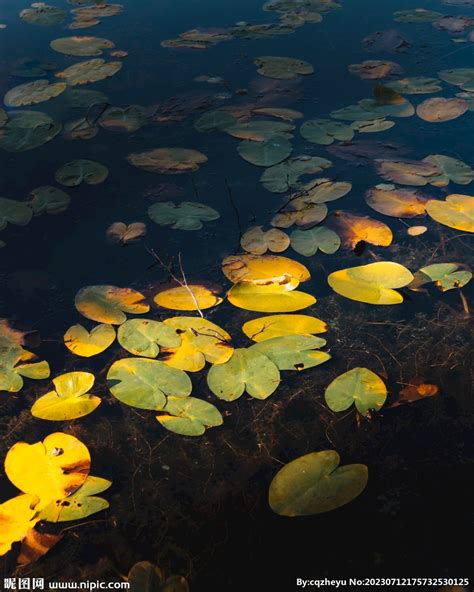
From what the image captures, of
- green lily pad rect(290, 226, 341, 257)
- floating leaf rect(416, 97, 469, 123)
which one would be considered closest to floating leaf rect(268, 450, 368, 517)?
green lily pad rect(290, 226, 341, 257)

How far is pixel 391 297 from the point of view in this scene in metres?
1.91

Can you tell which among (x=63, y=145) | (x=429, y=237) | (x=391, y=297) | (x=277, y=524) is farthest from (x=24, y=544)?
(x=63, y=145)

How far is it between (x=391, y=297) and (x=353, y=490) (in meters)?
0.71

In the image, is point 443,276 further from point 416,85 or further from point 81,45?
point 81,45

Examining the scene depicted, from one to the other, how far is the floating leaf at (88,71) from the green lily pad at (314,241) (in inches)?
66.2

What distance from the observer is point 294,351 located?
5.72 feet

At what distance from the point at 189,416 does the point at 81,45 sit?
2.73 meters

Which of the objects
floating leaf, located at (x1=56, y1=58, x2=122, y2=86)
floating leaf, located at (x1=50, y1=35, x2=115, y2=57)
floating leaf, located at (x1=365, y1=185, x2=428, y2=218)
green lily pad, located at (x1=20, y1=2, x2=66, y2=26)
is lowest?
floating leaf, located at (x1=365, y1=185, x2=428, y2=218)

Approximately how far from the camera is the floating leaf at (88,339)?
5.85 feet

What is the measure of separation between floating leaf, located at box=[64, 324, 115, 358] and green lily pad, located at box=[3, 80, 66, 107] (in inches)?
64.3

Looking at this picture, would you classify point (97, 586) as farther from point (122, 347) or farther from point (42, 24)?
point (42, 24)

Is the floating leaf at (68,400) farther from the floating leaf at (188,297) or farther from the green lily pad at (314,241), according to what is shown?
the green lily pad at (314,241)

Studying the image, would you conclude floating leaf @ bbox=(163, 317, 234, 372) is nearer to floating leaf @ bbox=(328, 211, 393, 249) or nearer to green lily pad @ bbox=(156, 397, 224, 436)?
green lily pad @ bbox=(156, 397, 224, 436)

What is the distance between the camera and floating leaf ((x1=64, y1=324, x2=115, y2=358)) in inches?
70.2
